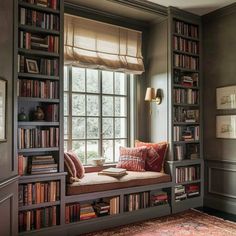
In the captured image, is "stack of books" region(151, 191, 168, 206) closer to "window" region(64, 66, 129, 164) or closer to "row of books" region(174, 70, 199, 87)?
"window" region(64, 66, 129, 164)

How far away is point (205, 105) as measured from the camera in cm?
440

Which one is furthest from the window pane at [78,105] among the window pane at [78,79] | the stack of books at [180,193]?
the stack of books at [180,193]

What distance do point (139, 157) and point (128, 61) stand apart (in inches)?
60.6

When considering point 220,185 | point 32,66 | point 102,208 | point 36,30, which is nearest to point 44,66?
point 32,66

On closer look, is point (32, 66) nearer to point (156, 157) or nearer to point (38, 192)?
point (38, 192)

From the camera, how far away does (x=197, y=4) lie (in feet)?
12.9

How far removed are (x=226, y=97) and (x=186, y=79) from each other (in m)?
0.67

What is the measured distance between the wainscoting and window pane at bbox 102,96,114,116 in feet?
5.83

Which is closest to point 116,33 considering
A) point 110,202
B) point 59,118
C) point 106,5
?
point 106,5

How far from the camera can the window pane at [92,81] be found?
13.6 feet

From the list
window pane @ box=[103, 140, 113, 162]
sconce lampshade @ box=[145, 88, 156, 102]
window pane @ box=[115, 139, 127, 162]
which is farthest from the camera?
window pane @ box=[115, 139, 127, 162]

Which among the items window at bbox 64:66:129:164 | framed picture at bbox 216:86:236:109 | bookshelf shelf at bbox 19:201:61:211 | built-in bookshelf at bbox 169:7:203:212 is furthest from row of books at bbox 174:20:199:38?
bookshelf shelf at bbox 19:201:61:211

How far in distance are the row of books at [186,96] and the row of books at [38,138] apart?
198cm

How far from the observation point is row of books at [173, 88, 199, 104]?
13.7 feet
